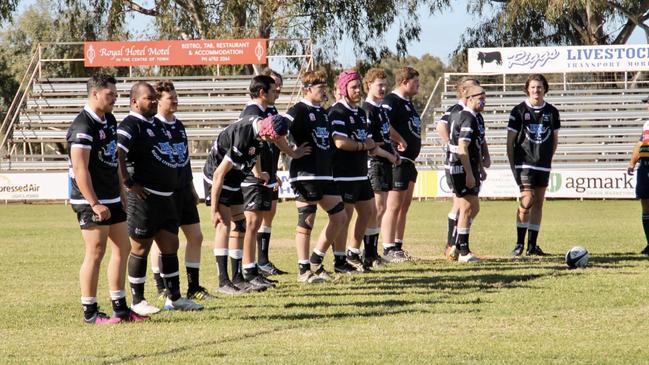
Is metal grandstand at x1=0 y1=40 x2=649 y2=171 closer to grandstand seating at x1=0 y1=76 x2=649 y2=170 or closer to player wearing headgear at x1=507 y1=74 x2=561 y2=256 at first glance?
grandstand seating at x1=0 y1=76 x2=649 y2=170

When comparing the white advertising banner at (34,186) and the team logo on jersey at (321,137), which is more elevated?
the team logo on jersey at (321,137)

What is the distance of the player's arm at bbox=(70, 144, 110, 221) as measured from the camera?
8742 millimetres

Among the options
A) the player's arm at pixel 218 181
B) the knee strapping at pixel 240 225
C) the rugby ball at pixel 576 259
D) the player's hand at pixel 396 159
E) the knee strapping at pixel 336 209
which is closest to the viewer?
the player's arm at pixel 218 181

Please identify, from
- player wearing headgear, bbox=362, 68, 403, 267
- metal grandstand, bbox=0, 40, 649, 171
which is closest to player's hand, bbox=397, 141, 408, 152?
player wearing headgear, bbox=362, 68, 403, 267

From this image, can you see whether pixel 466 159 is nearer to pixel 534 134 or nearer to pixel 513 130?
pixel 513 130

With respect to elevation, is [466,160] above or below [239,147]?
below

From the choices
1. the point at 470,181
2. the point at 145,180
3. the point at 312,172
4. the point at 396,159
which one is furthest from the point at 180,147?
the point at 470,181

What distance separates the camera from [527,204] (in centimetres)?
1452

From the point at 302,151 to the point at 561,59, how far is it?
2528cm

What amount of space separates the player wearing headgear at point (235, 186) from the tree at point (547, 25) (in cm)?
2930

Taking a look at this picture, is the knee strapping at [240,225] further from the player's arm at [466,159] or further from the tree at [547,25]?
the tree at [547,25]

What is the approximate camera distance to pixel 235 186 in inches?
436

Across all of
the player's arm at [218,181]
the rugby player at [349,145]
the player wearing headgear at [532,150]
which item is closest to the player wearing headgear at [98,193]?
the player's arm at [218,181]

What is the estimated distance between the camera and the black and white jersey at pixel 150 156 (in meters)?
9.61
